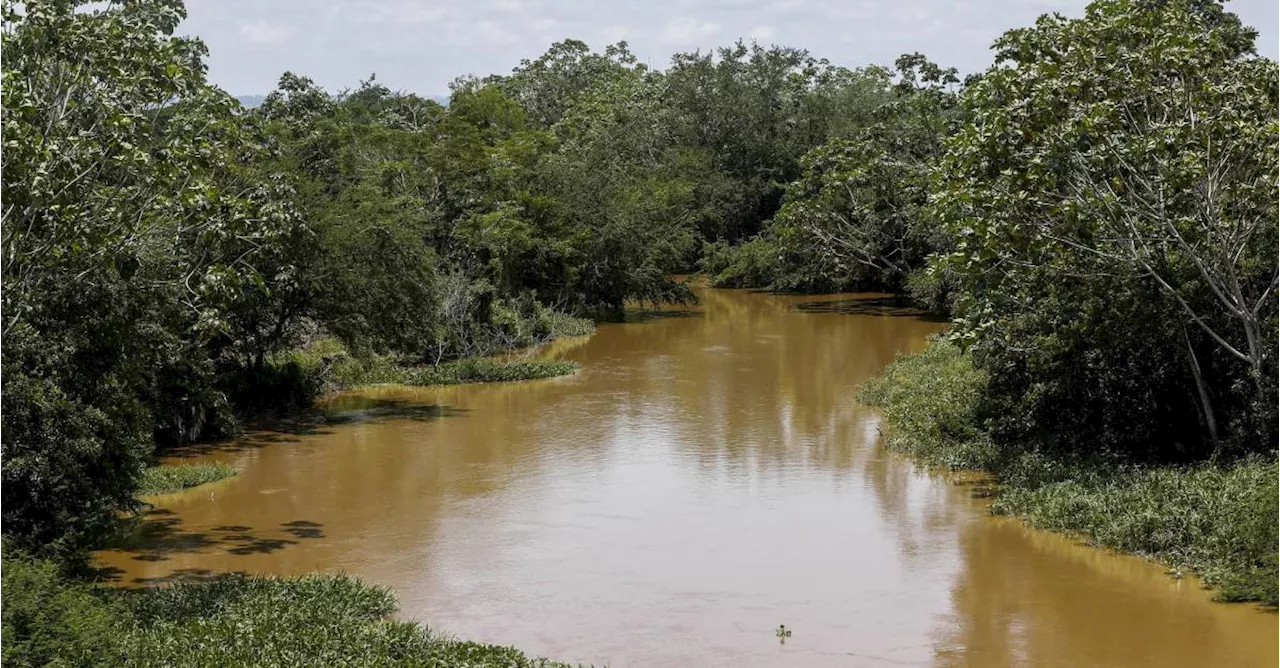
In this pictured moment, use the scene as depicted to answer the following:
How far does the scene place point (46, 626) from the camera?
10.4 metres

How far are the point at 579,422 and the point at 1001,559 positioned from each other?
11126mm

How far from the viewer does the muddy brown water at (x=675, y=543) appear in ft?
44.8

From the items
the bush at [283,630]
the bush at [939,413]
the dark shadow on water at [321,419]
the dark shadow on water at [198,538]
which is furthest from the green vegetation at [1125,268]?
the dark shadow on water at [321,419]

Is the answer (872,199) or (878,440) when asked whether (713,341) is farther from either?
(878,440)

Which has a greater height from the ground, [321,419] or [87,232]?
[87,232]

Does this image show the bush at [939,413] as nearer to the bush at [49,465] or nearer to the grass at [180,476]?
the grass at [180,476]

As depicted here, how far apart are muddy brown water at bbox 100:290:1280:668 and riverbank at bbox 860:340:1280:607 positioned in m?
0.35

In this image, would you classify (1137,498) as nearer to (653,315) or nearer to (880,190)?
(880,190)

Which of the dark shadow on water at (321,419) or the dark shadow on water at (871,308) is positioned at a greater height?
the dark shadow on water at (871,308)

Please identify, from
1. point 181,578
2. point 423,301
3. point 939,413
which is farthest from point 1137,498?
point 423,301

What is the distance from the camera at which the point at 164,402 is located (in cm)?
2238

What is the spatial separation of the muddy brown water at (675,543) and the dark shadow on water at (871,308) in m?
17.7

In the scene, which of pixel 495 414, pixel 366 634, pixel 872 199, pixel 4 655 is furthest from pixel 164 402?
pixel 872 199

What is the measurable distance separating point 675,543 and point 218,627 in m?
6.75
